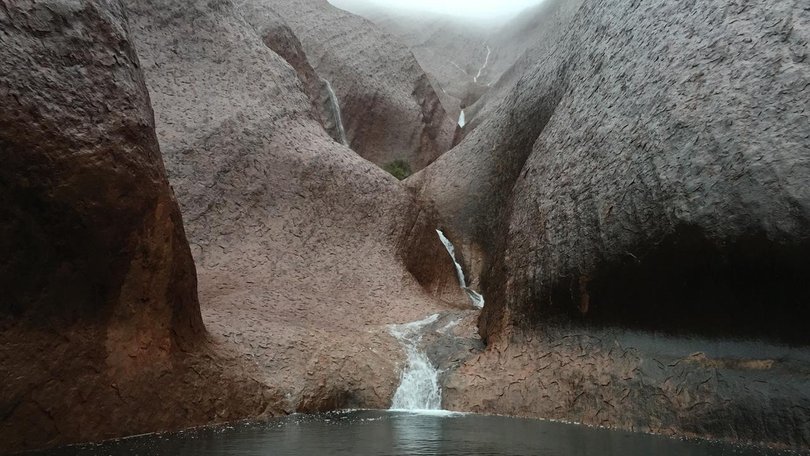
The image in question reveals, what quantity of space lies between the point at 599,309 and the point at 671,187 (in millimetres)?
1759

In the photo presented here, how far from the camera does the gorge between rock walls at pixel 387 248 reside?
526 centimetres

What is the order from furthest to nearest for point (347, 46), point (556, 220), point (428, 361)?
point (347, 46), point (428, 361), point (556, 220)

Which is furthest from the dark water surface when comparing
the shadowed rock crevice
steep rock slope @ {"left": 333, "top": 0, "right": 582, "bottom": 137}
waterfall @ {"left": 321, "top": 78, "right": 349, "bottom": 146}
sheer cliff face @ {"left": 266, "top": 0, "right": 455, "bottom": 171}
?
steep rock slope @ {"left": 333, "top": 0, "right": 582, "bottom": 137}

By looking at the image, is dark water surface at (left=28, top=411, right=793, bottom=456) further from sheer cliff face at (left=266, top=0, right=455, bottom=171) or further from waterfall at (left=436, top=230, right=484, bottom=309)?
sheer cliff face at (left=266, top=0, right=455, bottom=171)

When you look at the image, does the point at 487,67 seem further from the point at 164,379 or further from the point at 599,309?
the point at 164,379

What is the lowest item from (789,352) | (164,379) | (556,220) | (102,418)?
(102,418)

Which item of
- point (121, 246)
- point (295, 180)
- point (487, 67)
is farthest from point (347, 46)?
point (121, 246)

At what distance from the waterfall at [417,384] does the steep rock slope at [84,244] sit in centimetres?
271

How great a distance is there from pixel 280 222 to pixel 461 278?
491 centimetres

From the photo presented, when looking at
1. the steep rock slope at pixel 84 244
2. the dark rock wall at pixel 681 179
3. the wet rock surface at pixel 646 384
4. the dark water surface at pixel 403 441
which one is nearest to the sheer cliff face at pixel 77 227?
the steep rock slope at pixel 84 244

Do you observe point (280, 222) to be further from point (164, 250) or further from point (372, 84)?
point (372, 84)

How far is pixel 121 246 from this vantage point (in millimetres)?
5734

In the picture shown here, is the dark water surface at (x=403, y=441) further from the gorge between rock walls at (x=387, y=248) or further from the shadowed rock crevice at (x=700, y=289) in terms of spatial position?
the shadowed rock crevice at (x=700, y=289)

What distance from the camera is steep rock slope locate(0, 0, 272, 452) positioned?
491 centimetres
